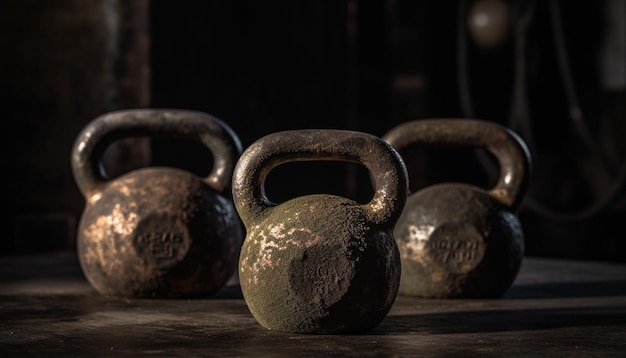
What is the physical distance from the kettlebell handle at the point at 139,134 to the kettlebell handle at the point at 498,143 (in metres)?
0.91

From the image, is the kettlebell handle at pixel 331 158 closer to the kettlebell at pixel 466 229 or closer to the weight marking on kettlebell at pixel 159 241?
the weight marking on kettlebell at pixel 159 241

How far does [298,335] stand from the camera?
11.8 feet

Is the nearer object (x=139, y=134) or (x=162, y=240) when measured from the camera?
(x=162, y=240)

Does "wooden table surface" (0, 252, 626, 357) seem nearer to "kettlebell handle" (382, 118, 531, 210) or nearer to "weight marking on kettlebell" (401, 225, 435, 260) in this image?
"weight marking on kettlebell" (401, 225, 435, 260)

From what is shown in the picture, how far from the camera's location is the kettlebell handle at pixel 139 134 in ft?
15.6

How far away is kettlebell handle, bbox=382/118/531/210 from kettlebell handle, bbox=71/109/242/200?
91cm

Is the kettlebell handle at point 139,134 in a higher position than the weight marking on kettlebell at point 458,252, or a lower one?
higher

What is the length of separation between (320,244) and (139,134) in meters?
1.50

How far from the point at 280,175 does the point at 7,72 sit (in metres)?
2.04

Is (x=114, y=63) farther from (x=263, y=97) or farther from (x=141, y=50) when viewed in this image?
(x=263, y=97)

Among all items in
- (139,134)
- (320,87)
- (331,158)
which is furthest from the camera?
(320,87)

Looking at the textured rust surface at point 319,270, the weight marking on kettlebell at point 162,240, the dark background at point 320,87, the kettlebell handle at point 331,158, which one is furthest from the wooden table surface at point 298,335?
the dark background at point 320,87

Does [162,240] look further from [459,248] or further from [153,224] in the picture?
[459,248]

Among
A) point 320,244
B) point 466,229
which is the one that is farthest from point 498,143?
point 320,244
